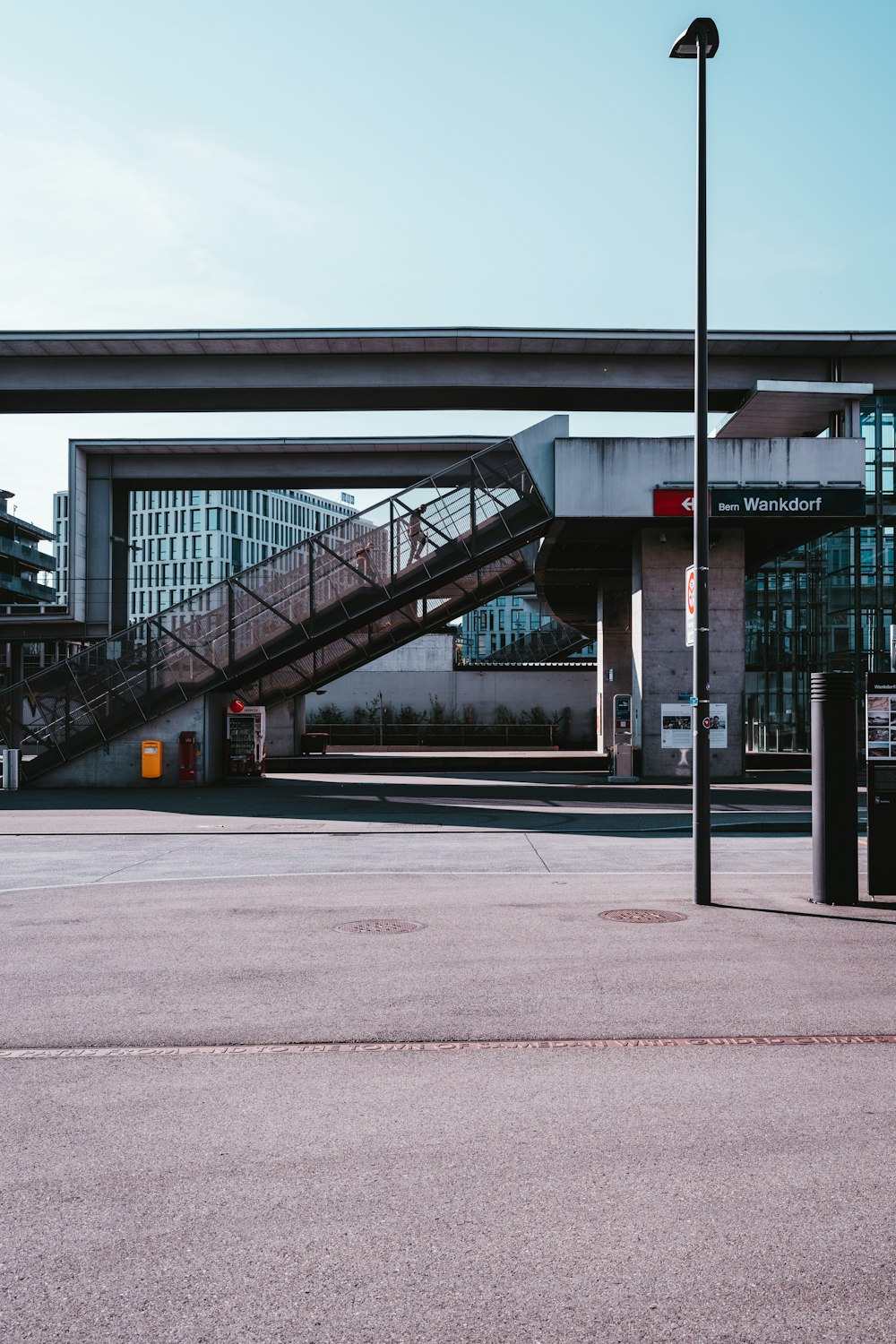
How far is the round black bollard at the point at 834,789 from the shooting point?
34.0 feet

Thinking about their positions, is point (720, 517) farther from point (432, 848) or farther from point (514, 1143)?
point (514, 1143)

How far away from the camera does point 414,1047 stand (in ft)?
20.5

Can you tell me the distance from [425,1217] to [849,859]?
25.0ft

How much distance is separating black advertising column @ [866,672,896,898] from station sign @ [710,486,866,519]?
17068mm

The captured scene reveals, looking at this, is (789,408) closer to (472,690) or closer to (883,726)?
(472,690)

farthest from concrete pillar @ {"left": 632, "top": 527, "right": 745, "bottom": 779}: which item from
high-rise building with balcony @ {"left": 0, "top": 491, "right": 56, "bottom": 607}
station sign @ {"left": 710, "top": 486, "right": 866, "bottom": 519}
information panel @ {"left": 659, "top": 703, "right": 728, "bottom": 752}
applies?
high-rise building with balcony @ {"left": 0, "top": 491, "right": 56, "bottom": 607}

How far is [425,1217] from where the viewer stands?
4070 mm

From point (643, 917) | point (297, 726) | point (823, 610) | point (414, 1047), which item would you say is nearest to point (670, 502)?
point (823, 610)

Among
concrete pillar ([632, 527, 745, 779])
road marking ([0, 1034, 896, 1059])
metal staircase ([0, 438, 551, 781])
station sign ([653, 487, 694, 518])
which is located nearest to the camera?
road marking ([0, 1034, 896, 1059])

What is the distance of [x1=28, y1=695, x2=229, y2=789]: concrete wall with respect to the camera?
27.5 m

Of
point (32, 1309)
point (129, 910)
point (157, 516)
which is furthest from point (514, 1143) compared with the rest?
point (157, 516)

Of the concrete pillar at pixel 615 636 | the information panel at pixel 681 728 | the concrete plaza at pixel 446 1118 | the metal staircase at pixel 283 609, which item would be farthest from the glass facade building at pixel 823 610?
the concrete plaza at pixel 446 1118

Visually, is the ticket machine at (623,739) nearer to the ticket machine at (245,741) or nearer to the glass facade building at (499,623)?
the ticket machine at (245,741)

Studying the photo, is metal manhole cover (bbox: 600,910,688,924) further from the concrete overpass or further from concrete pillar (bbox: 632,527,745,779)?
the concrete overpass
